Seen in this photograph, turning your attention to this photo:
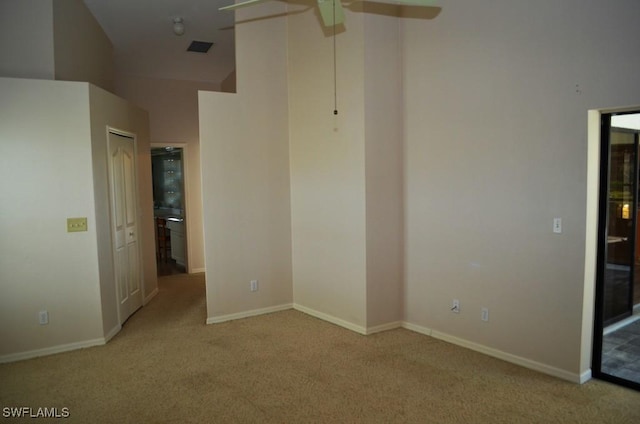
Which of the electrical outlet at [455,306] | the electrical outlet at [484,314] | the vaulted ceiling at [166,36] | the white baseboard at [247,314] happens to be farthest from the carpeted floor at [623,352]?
the vaulted ceiling at [166,36]

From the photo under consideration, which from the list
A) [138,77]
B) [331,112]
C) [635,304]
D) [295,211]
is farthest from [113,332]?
[635,304]

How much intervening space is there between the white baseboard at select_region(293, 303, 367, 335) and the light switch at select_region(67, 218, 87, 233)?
2.45m

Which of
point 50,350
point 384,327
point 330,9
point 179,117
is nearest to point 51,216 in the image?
point 50,350

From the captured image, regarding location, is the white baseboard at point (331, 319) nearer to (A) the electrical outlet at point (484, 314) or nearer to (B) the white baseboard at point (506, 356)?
(B) the white baseboard at point (506, 356)

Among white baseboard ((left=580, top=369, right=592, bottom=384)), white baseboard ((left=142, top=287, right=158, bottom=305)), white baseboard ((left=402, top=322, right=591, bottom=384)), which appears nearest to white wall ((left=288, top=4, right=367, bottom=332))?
white baseboard ((left=402, top=322, right=591, bottom=384))

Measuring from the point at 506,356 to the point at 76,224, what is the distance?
399cm

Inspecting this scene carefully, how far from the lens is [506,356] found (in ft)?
12.2

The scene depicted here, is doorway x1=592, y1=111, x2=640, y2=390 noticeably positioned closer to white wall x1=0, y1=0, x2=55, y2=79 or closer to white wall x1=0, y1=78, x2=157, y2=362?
white wall x1=0, y1=78, x2=157, y2=362

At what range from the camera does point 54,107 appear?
3.97 m

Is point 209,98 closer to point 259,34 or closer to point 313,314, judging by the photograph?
point 259,34

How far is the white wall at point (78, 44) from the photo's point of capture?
426 cm

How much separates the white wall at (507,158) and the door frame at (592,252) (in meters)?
0.04

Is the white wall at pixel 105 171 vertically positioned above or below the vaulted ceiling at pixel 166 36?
below

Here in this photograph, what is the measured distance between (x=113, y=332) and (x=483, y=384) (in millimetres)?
3534
